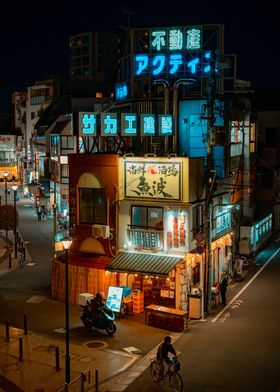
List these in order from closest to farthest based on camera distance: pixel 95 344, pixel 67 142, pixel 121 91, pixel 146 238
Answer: pixel 95 344 < pixel 146 238 < pixel 121 91 < pixel 67 142

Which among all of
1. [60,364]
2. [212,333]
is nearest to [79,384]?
[60,364]

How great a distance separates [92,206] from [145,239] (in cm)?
358

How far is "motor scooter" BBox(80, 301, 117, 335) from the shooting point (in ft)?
77.6

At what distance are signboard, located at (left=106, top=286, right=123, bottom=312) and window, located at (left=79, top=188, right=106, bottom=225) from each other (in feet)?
11.9

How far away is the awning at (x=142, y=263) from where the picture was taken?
2520cm

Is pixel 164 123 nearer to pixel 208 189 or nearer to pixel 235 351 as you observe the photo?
pixel 208 189

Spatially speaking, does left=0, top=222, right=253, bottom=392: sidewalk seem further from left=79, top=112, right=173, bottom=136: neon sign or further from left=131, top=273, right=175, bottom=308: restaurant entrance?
left=79, top=112, right=173, bottom=136: neon sign

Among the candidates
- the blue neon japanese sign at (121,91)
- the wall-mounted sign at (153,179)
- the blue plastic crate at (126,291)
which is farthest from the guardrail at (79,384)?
the blue neon japanese sign at (121,91)

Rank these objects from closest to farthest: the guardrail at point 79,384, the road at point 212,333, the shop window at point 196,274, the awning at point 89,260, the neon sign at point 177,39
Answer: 1. the guardrail at point 79,384
2. the road at point 212,333
3. the awning at point 89,260
4. the shop window at point 196,274
5. the neon sign at point 177,39

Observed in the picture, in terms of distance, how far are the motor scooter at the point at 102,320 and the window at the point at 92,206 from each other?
5325mm

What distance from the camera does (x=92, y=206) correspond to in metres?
28.3

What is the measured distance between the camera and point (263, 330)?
24.1m

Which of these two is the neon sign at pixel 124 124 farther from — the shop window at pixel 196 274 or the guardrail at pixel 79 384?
the guardrail at pixel 79 384

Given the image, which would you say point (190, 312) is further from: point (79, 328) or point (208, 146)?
point (208, 146)
